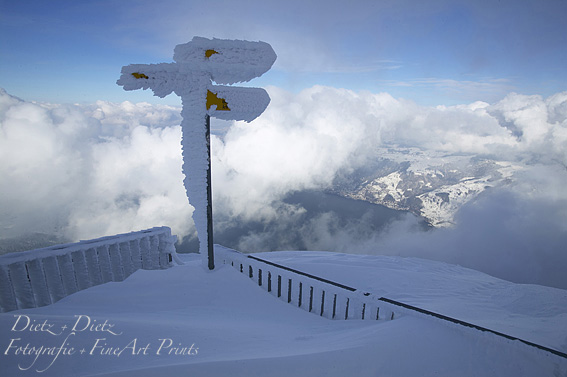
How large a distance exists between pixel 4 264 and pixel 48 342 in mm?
2860

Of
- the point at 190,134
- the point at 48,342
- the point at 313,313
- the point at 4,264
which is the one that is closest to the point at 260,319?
the point at 313,313

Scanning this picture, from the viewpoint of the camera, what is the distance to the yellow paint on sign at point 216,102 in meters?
4.98

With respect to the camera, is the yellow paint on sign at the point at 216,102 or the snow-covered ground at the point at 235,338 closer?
the snow-covered ground at the point at 235,338

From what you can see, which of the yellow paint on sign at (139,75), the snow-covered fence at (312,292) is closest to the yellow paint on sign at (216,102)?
the yellow paint on sign at (139,75)

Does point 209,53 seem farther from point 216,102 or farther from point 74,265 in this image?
point 74,265

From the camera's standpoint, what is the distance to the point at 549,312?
5418 mm

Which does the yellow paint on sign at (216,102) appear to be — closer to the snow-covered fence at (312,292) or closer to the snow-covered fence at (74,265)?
the snow-covered fence at (312,292)

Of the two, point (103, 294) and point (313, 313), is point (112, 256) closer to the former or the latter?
point (103, 294)

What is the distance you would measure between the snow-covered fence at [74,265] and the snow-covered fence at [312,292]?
208cm

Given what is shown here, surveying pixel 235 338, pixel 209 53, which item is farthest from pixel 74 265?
pixel 209 53

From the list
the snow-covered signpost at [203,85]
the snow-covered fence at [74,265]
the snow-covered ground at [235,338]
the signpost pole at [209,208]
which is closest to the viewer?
the snow-covered ground at [235,338]

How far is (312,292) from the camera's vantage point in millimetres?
5137

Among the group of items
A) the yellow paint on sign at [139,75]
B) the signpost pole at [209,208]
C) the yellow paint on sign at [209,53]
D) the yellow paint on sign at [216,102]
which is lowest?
the signpost pole at [209,208]

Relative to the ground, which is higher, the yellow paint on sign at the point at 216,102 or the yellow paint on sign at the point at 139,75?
the yellow paint on sign at the point at 139,75
